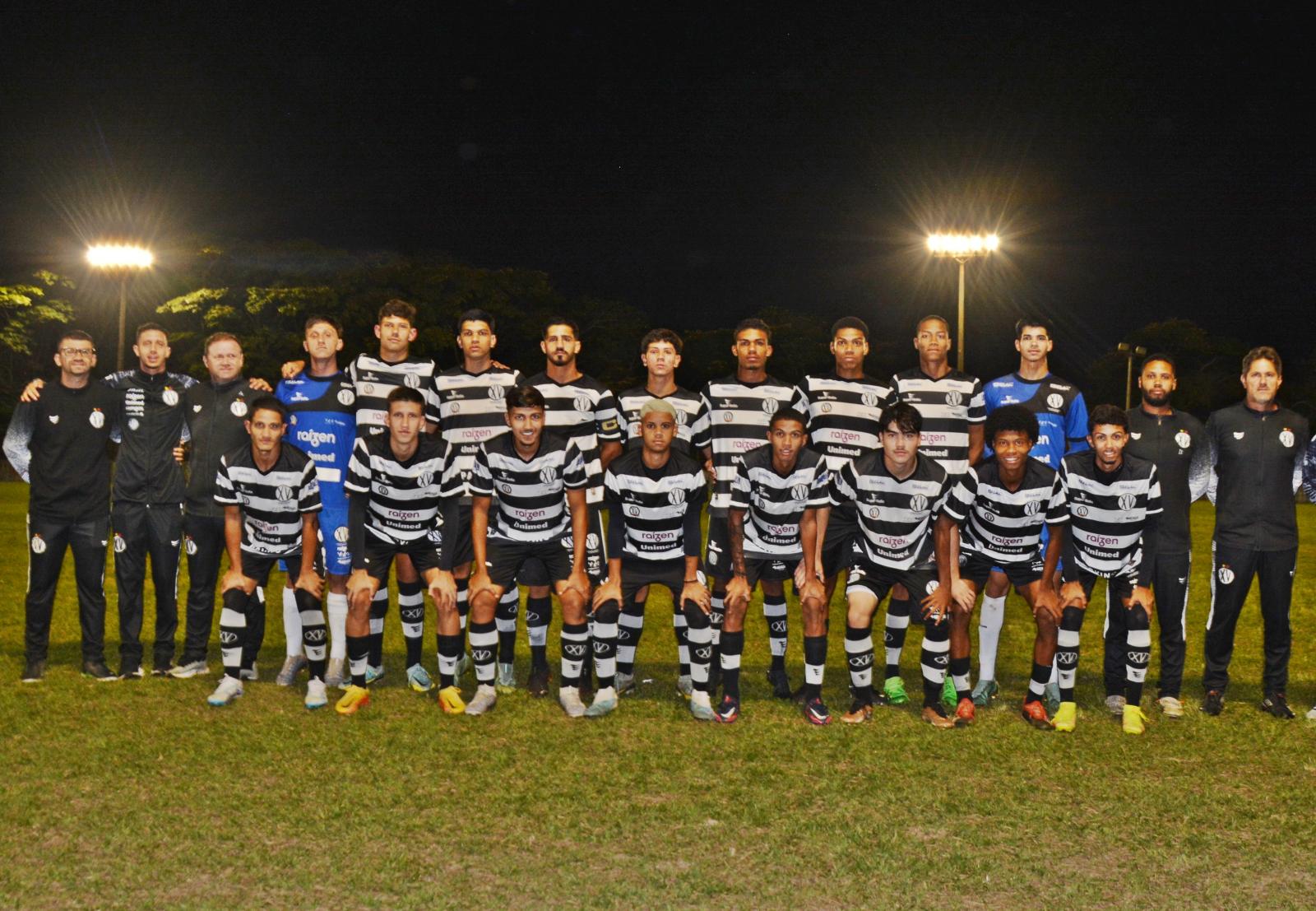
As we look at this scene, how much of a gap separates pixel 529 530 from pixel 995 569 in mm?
2824

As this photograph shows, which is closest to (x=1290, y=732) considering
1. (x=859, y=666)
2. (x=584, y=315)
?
(x=859, y=666)

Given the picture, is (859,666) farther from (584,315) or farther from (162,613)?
(584,315)

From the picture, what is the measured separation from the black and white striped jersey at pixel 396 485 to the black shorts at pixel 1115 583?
12.6 feet

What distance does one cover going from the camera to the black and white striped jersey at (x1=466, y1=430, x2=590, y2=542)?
6.90m

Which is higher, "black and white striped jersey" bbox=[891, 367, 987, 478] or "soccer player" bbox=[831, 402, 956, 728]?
"black and white striped jersey" bbox=[891, 367, 987, 478]

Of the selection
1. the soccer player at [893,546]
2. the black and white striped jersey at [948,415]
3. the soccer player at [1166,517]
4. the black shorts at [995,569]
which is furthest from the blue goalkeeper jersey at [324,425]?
the soccer player at [1166,517]

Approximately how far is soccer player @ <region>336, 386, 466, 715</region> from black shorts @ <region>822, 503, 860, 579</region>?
2.28m

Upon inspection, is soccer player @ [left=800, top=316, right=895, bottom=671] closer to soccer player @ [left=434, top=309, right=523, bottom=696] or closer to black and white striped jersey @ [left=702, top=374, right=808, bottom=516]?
black and white striped jersey @ [left=702, top=374, right=808, bottom=516]

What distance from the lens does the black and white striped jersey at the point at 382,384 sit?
749 centimetres

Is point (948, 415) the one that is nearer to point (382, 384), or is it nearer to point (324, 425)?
point (382, 384)

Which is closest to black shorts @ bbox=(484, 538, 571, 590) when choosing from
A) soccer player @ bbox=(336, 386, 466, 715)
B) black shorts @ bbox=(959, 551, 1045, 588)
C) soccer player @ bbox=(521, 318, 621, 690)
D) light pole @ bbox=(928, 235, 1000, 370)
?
soccer player @ bbox=(521, 318, 621, 690)

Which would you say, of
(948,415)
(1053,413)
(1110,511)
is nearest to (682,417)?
(948,415)

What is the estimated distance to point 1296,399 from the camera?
54219mm

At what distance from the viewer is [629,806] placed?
5.23 m
